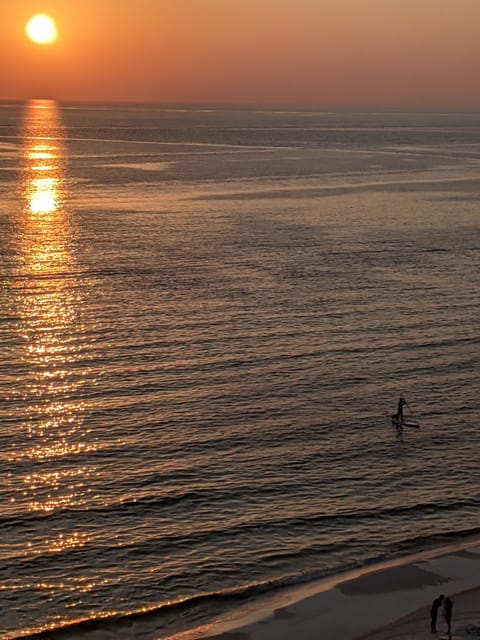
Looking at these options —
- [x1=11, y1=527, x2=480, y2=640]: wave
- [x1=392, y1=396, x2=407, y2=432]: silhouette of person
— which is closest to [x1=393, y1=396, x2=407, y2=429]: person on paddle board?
[x1=392, y1=396, x2=407, y2=432]: silhouette of person

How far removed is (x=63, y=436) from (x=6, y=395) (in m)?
7.21

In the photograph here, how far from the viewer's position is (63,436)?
53.3 metres

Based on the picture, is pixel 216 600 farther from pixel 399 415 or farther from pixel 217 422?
pixel 399 415

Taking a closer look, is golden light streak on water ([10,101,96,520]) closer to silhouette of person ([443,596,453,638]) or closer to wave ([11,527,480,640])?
wave ([11,527,480,640])

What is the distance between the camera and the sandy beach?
3606 centimetres

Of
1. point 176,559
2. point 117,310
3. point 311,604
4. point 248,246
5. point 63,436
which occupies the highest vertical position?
point 248,246

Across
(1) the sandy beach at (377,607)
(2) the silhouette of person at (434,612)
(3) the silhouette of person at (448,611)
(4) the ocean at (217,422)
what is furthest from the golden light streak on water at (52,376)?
(3) the silhouette of person at (448,611)

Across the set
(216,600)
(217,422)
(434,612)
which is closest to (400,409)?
(217,422)

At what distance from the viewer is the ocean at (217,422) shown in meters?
→ 41.2

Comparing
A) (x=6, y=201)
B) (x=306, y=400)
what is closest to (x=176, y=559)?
(x=306, y=400)

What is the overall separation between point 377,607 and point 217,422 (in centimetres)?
1954

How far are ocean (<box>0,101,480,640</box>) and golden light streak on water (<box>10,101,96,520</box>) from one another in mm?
195

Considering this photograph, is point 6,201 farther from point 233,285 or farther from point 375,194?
point 233,285

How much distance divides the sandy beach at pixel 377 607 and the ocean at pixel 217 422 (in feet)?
4.25
